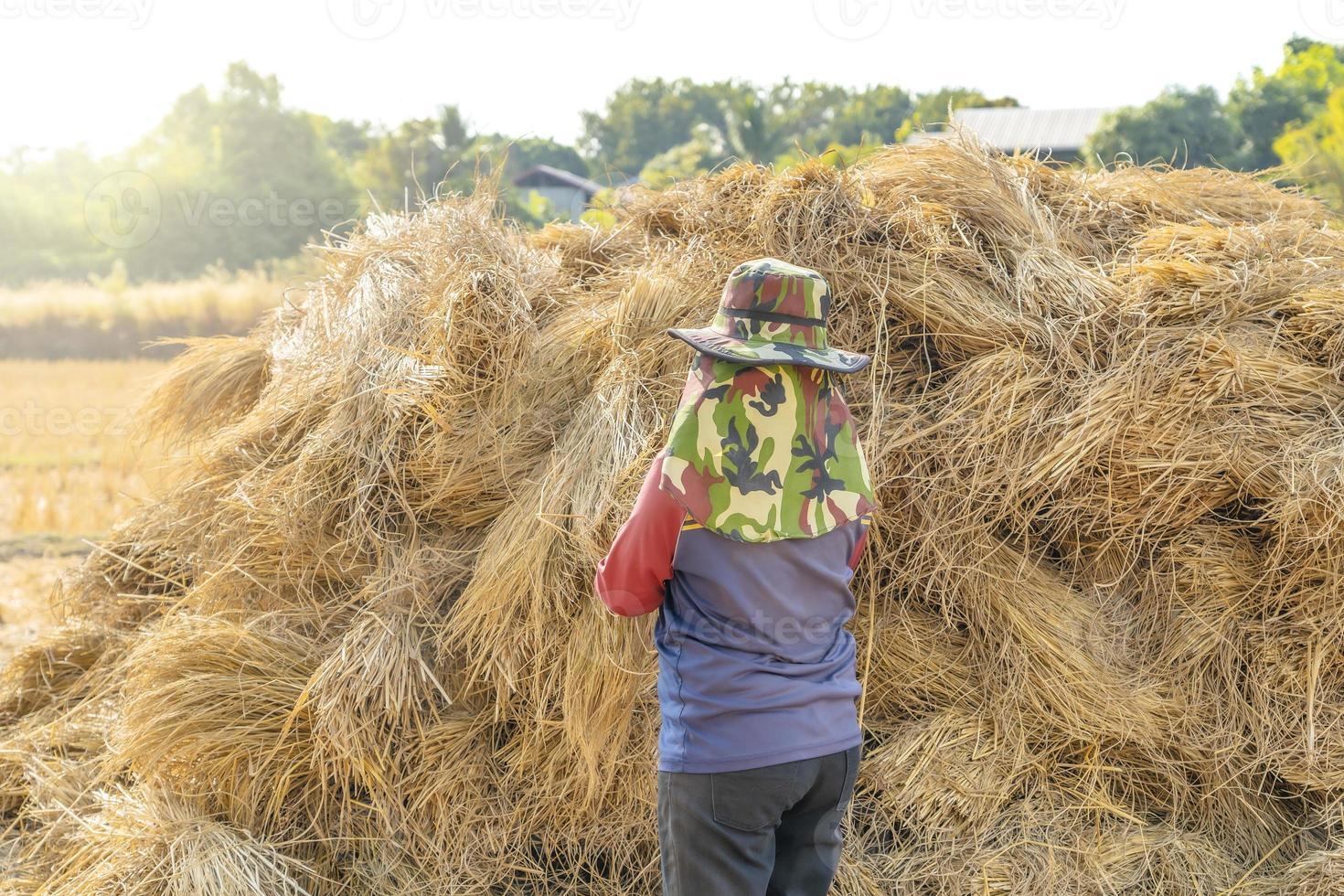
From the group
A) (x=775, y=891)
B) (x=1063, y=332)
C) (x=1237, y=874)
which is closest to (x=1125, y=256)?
(x=1063, y=332)

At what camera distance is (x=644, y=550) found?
1.59 m

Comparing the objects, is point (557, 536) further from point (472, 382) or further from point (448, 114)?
point (448, 114)

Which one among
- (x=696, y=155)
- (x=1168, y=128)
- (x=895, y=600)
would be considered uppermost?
(x=696, y=155)

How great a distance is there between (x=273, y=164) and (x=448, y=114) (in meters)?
8.34

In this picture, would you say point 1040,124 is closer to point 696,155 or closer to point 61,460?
point 696,155

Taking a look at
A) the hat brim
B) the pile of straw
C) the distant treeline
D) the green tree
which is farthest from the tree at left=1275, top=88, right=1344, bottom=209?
the green tree

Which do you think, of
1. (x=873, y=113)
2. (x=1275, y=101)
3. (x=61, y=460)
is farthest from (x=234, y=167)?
(x=873, y=113)

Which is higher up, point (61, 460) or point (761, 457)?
point (761, 457)

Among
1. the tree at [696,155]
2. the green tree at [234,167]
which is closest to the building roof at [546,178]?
the tree at [696,155]

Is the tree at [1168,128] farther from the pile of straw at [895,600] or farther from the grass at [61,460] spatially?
the pile of straw at [895,600]

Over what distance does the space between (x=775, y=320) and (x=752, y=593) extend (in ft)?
1.64

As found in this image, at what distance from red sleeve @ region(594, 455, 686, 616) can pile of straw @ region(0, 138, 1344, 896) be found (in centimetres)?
59

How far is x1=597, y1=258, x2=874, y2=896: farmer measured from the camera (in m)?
1.56

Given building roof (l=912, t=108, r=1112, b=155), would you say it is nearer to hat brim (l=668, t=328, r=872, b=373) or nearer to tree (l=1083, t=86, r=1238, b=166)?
tree (l=1083, t=86, r=1238, b=166)
